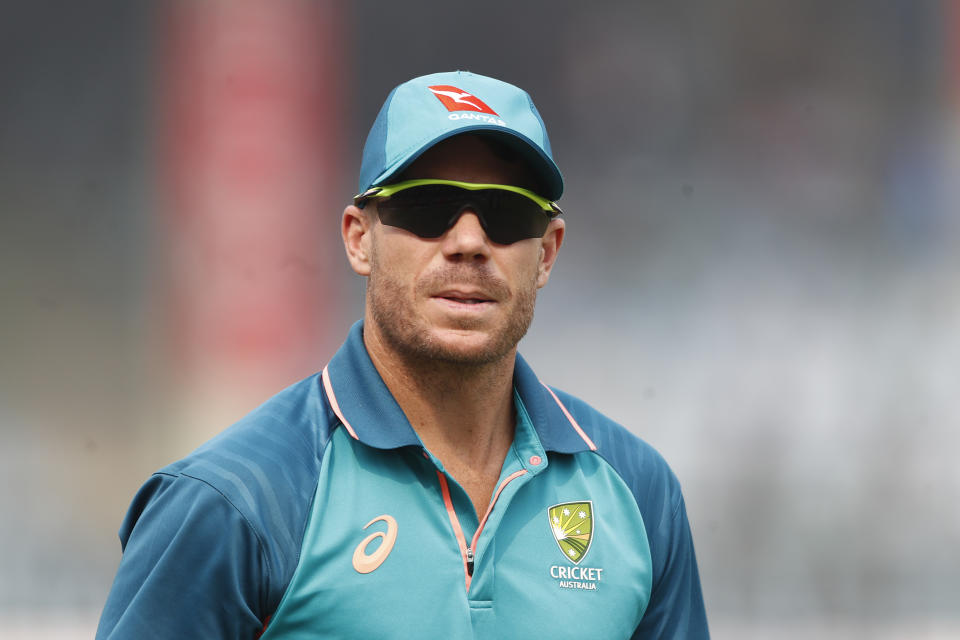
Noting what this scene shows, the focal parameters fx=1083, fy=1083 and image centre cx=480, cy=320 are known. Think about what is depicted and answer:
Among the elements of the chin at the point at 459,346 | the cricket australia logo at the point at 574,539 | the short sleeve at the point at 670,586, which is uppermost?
the chin at the point at 459,346

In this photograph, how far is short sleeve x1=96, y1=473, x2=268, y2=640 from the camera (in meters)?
1.31

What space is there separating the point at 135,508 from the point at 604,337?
2.18 meters

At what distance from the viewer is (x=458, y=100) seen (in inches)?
63.6

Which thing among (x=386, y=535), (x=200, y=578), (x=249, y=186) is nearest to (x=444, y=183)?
(x=386, y=535)

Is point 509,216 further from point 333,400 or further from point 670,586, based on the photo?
point 670,586

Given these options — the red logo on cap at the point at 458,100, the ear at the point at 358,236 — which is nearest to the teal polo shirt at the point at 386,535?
the ear at the point at 358,236

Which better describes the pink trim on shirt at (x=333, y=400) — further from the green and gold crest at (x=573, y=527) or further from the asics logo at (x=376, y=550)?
the green and gold crest at (x=573, y=527)

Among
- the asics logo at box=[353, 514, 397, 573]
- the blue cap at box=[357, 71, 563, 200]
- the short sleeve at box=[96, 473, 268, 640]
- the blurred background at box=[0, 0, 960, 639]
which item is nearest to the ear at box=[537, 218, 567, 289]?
the blue cap at box=[357, 71, 563, 200]

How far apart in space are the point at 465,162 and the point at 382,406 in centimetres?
38

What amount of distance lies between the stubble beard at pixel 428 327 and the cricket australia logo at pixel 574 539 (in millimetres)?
248

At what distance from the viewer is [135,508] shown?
1.44 metres

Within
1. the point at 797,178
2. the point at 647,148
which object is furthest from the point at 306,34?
the point at 797,178

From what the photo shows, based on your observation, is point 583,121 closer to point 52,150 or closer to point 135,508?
point 52,150

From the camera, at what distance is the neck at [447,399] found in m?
1.62
